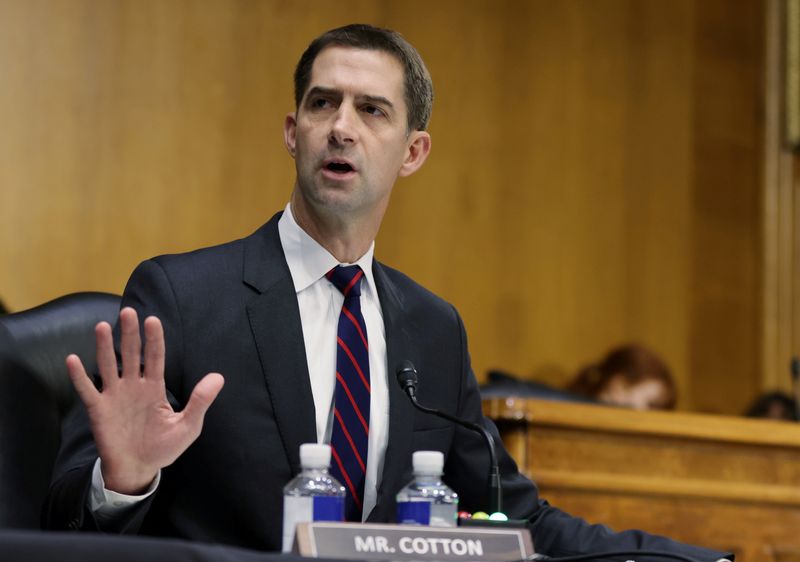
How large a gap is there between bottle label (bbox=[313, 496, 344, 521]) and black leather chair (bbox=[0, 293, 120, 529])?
69cm

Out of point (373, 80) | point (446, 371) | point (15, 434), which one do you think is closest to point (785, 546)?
point (446, 371)

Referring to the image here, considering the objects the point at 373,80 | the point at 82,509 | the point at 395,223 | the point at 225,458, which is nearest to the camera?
the point at 82,509

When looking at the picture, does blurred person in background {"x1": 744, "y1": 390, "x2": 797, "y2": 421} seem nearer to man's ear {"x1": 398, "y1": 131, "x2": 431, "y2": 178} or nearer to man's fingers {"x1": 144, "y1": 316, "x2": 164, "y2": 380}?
man's ear {"x1": 398, "y1": 131, "x2": 431, "y2": 178}

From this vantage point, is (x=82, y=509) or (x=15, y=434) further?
(x=15, y=434)

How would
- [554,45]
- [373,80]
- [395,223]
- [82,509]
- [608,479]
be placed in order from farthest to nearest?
[554,45], [395,223], [608,479], [373,80], [82,509]

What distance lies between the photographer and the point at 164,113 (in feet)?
16.1

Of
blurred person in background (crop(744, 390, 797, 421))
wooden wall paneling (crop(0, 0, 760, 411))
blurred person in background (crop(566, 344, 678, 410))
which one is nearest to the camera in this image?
wooden wall paneling (crop(0, 0, 760, 411))

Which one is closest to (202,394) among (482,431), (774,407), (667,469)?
(482,431)

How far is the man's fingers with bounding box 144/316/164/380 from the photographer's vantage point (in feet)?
5.06

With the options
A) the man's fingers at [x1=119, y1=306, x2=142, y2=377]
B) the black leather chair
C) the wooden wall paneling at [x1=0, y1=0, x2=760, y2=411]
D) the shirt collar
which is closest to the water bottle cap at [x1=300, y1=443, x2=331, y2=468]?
the man's fingers at [x1=119, y1=306, x2=142, y2=377]

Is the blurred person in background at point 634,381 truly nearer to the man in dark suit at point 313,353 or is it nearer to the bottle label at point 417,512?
the man in dark suit at point 313,353

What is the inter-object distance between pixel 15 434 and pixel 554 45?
169 inches

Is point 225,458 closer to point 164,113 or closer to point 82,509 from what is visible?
point 82,509

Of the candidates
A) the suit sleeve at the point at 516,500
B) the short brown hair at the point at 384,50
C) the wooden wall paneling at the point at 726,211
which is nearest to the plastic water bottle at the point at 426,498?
the suit sleeve at the point at 516,500
